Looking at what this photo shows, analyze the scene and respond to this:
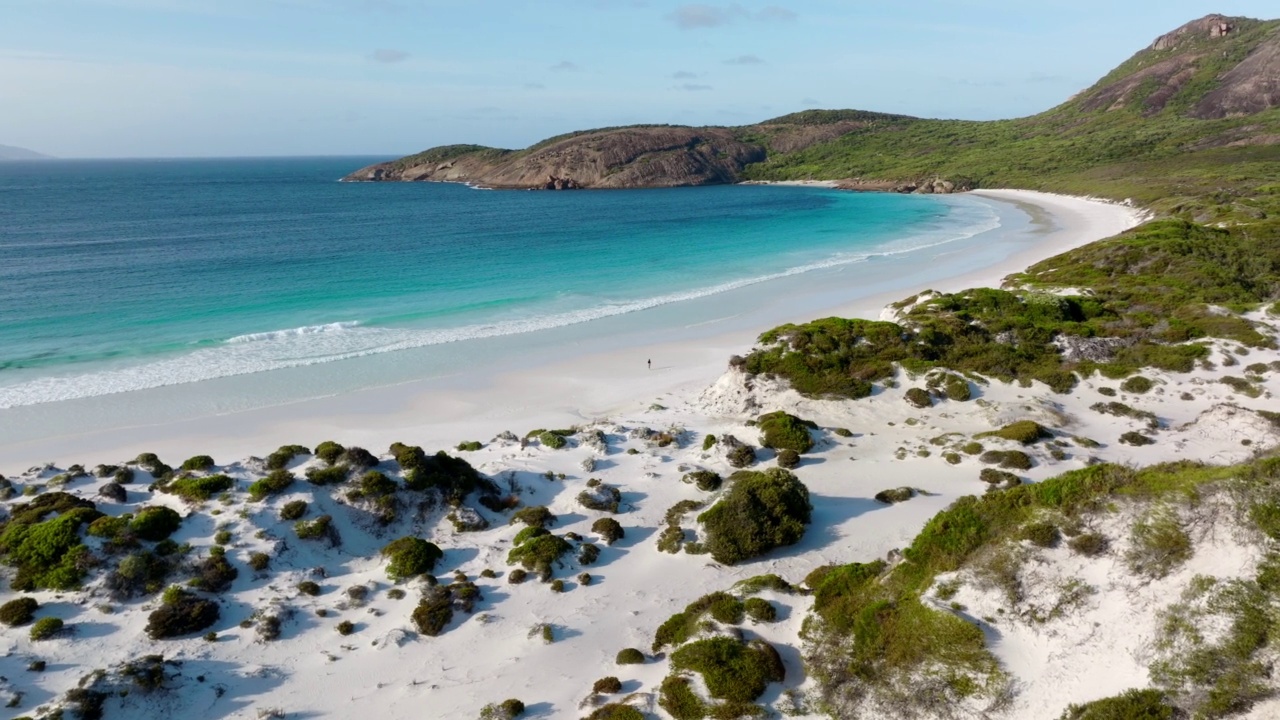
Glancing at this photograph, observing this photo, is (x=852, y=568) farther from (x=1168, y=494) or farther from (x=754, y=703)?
(x=1168, y=494)

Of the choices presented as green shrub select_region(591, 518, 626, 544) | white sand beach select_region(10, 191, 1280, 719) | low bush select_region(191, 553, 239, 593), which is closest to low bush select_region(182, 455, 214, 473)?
white sand beach select_region(10, 191, 1280, 719)

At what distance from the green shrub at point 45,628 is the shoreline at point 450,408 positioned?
1163 cm

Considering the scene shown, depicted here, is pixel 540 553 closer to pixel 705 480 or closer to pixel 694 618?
pixel 694 618

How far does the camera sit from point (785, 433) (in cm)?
2447

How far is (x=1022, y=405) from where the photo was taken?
26266 millimetres

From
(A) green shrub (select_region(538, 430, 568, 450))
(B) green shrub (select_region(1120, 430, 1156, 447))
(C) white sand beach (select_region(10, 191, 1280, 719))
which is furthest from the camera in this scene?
(A) green shrub (select_region(538, 430, 568, 450))

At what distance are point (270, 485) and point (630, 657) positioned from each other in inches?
454

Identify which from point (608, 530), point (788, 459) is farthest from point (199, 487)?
point (788, 459)

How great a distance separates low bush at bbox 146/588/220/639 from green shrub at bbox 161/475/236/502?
3.63m

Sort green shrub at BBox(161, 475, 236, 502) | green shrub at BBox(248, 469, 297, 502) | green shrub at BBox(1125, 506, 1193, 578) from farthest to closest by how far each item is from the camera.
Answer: green shrub at BBox(248, 469, 297, 502), green shrub at BBox(161, 475, 236, 502), green shrub at BBox(1125, 506, 1193, 578)

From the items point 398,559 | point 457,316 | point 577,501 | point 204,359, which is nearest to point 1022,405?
point 577,501

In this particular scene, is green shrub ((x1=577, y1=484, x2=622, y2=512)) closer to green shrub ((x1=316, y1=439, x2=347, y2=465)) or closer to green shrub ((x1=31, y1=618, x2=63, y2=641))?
green shrub ((x1=316, y1=439, x2=347, y2=465))

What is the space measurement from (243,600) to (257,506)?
3.23 m

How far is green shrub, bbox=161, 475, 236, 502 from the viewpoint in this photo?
61.4ft
